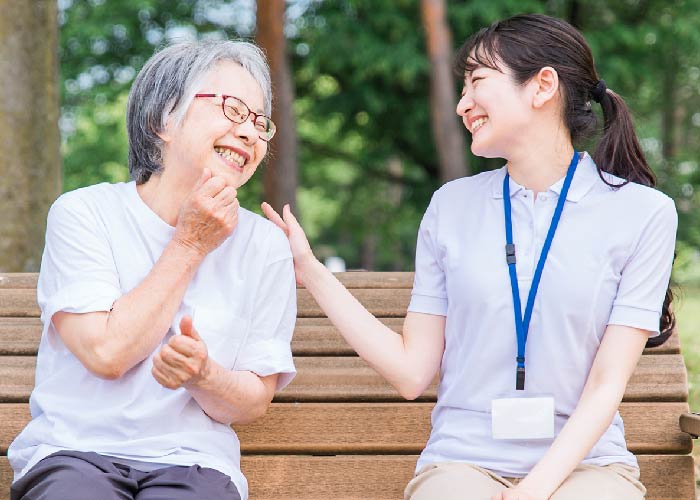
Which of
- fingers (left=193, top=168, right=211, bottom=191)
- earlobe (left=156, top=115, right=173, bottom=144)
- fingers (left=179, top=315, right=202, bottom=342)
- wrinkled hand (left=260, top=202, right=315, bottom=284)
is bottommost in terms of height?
fingers (left=179, top=315, right=202, bottom=342)

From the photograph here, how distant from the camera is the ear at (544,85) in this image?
2.92 meters

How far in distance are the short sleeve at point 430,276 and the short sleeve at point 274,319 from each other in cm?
35

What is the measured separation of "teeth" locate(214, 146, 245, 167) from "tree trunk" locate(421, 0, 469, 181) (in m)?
11.1

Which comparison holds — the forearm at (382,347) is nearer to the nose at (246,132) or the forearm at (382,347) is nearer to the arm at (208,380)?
the arm at (208,380)

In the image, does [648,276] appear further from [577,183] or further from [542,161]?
[542,161]

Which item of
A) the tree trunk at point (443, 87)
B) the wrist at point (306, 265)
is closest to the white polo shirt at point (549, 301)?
the wrist at point (306, 265)

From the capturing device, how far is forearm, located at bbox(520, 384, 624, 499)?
269 centimetres

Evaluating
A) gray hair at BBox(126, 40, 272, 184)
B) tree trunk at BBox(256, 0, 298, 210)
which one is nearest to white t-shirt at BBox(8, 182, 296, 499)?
gray hair at BBox(126, 40, 272, 184)

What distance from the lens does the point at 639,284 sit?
9.25 ft

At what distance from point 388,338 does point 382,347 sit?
3cm

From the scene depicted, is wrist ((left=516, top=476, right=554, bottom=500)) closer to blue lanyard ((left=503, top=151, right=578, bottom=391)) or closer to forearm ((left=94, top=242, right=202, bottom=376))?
blue lanyard ((left=503, top=151, right=578, bottom=391))

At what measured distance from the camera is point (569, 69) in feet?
9.81

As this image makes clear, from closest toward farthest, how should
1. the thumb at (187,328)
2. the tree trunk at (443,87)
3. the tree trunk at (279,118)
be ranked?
the thumb at (187,328), the tree trunk at (279,118), the tree trunk at (443,87)

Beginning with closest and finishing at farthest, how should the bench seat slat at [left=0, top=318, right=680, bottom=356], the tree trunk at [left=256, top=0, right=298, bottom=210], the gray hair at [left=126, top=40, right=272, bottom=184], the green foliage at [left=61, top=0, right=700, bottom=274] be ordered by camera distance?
the gray hair at [left=126, top=40, right=272, bottom=184] → the bench seat slat at [left=0, top=318, right=680, bottom=356] → the tree trunk at [left=256, top=0, right=298, bottom=210] → the green foliage at [left=61, top=0, right=700, bottom=274]
